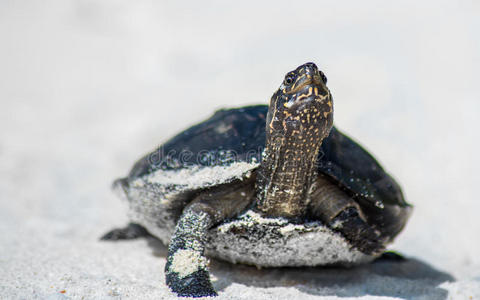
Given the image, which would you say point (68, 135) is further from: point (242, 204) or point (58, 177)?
point (242, 204)

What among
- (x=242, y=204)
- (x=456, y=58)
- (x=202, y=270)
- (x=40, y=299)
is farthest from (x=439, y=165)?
(x=40, y=299)

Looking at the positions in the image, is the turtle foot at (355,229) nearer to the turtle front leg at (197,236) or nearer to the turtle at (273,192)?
the turtle at (273,192)

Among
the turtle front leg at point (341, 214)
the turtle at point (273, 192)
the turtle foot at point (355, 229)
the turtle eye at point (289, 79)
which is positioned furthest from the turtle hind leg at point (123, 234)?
the turtle eye at point (289, 79)

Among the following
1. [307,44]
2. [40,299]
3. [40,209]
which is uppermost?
A: [307,44]

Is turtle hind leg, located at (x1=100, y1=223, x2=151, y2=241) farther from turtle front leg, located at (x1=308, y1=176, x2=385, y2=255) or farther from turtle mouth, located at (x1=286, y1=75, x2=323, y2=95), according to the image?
turtle mouth, located at (x1=286, y1=75, x2=323, y2=95)

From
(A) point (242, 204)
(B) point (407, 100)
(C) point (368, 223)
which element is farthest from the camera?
(B) point (407, 100)

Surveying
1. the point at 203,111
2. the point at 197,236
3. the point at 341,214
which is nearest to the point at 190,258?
the point at 197,236

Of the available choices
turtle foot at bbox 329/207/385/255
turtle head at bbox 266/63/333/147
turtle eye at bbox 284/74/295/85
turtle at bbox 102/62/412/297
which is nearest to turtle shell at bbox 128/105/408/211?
turtle at bbox 102/62/412/297

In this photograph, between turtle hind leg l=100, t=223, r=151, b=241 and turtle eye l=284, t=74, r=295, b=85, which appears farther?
turtle hind leg l=100, t=223, r=151, b=241
